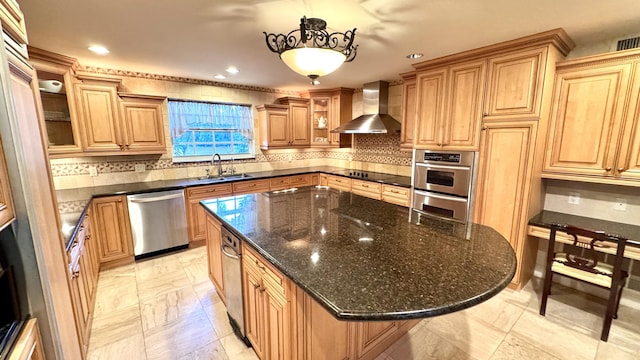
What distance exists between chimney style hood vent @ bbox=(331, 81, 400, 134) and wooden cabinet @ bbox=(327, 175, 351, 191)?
0.80m

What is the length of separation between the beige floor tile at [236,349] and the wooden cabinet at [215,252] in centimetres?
29

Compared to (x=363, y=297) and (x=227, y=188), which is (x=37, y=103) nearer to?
(x=363, y=297)

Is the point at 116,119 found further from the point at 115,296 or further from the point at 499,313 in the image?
the point at 499,313

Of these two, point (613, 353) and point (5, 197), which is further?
point (613, 353)

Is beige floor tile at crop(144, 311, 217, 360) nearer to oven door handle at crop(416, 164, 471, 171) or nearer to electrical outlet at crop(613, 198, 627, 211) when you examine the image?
oven door handle at crop(416, 164, 471, 171)

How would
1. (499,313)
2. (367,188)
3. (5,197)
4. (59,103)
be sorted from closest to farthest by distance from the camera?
1. (5,197)
2. (499,313)
3. (59,103)
4. (367,188)

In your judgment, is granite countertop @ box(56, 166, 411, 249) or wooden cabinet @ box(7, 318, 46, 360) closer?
wooden cabinet @ box(7, 318, 46, 360)

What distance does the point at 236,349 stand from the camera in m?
1.90

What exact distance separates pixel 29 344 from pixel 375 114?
4.04m

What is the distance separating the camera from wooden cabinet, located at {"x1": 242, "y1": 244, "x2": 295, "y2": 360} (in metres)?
1.31

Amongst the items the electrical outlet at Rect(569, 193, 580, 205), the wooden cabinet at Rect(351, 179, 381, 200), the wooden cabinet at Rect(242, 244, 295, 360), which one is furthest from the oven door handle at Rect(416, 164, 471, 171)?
the wooden cabinet at Rect(242, 244, 295, 360)

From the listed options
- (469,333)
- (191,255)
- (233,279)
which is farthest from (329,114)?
(469,333)

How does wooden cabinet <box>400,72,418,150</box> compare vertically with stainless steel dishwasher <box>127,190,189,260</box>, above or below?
above

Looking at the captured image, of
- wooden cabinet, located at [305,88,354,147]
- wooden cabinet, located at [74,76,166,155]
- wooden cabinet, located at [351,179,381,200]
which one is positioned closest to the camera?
wooden cabinet, located at [74,76,166,155]
